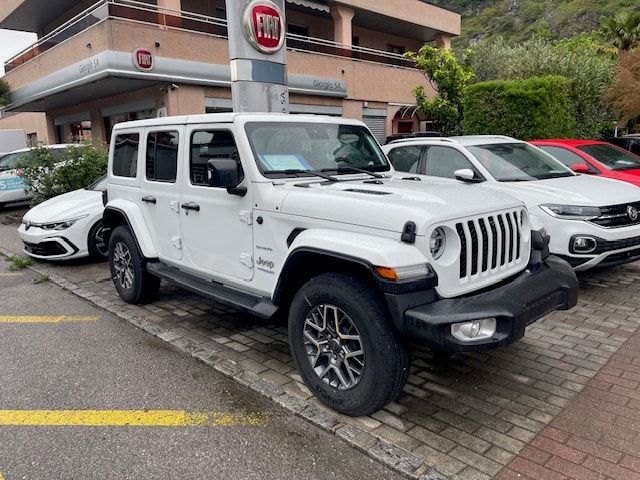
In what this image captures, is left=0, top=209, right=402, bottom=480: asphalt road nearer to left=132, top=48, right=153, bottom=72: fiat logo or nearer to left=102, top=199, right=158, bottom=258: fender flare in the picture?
left=102, top=199, right=158, bottom=258: fender flare

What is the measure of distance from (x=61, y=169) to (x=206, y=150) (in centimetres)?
733

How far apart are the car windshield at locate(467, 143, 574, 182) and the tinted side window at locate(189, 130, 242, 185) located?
3431 millimetres

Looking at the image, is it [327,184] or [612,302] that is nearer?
[327,184]

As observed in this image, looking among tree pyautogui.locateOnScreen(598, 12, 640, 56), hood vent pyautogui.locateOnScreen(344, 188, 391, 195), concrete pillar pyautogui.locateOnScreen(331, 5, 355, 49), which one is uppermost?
tree pyautogui.locateOnScreen(598, 12, 640, 56)

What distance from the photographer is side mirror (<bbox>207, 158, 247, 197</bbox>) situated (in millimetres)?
3650

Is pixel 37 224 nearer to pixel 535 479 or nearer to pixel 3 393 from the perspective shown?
pixel 3 393

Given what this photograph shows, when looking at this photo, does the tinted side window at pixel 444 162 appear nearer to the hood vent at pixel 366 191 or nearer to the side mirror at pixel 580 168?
the side mirror at pixel 580 168

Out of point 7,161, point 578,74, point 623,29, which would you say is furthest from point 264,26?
point 623,29

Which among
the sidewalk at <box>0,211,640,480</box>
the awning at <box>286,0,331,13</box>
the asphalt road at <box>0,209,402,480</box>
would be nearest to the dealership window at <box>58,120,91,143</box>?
the awning at <box>286,0,331,13</box>

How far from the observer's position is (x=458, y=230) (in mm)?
3131

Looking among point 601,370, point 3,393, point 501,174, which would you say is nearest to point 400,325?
point 601,370

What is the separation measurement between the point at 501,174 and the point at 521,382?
124 inches

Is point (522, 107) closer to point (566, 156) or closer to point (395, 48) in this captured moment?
point (566, 156)

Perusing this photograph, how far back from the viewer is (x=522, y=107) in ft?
34.3
